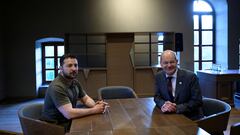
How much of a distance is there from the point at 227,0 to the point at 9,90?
23.9 feet

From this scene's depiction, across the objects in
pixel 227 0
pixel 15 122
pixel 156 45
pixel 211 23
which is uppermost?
pixel 227 0

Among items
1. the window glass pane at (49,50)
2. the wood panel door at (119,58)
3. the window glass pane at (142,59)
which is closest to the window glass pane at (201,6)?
the window glass pane at (142,59)

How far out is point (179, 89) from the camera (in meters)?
2.92

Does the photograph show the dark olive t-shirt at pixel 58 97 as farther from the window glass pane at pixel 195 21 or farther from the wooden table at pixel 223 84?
the window glass pane at pixel 195 21

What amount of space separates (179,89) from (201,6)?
7.63 meters

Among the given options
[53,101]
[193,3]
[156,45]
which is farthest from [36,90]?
[53,101]

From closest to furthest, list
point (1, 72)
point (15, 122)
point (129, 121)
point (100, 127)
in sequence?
point (100, 127) < point (129, 121) < point (15, 122) < point (1, 72)

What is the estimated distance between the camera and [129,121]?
2.46 metres

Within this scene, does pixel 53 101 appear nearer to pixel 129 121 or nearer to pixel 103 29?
pixel 129 121

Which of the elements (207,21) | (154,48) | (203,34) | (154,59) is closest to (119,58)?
(154,59)

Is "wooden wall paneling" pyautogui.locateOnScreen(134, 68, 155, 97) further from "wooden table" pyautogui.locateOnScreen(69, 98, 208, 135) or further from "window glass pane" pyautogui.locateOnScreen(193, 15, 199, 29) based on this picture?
"wooden table" pyautogui.locateOnScreen(69, 98, 208, 135)

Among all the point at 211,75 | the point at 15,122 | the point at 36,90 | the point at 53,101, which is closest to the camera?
the point at 53,101

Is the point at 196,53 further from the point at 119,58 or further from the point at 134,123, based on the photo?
the point at 134,123

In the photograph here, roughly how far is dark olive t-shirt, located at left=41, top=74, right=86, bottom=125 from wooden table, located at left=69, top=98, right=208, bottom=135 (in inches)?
11.8
